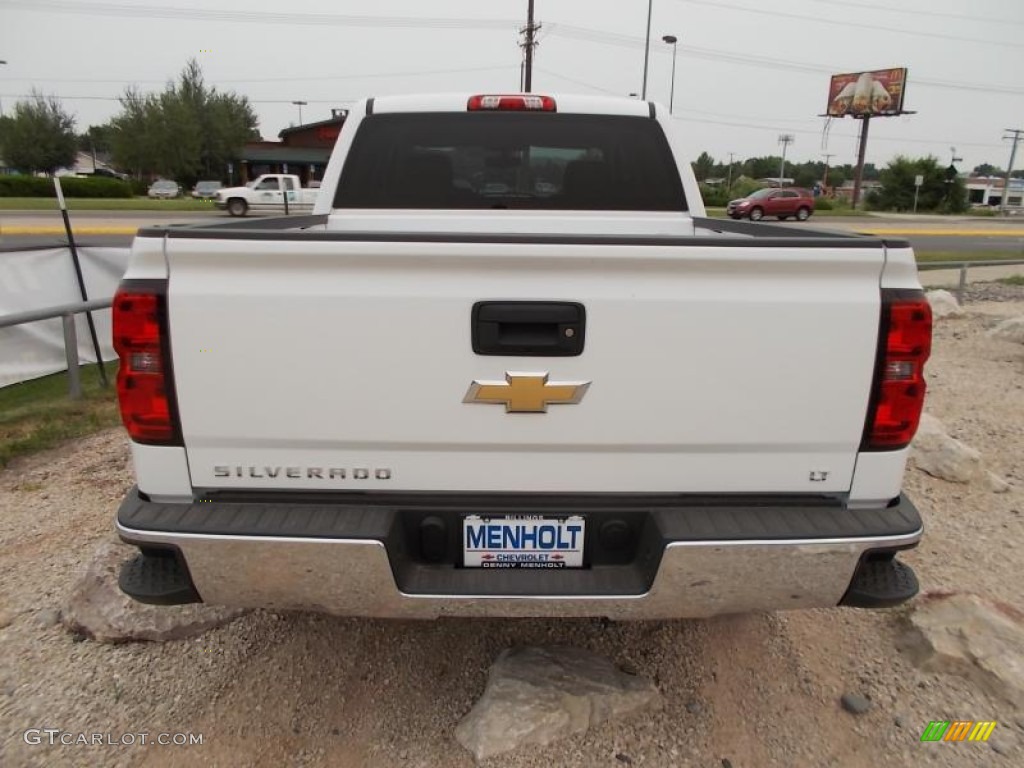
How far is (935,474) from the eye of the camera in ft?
14.8

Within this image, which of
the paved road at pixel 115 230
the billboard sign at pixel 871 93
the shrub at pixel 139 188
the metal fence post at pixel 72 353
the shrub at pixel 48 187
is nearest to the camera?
the metal fence post at pixel 72 353

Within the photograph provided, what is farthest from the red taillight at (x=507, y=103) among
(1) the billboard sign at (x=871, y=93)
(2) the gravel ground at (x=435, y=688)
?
(1) the billboard sign at (x=871, y=93)

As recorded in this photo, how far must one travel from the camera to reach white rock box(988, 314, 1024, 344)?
7.98 meters

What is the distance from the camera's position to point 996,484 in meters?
4.44

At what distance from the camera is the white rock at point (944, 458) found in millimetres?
4473

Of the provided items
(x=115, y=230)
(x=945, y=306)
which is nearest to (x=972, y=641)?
(x=945, y=306)

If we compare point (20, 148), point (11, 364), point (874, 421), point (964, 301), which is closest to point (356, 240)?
point (874, 421)

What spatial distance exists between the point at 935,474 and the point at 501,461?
3742mm

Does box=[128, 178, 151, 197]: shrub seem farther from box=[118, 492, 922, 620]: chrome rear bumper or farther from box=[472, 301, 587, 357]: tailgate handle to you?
box=[472, 301, 587, 357]: tailgate handle

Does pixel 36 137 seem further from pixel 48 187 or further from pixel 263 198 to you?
pixel 263 198

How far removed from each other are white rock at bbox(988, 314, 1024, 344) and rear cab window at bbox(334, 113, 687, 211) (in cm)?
629

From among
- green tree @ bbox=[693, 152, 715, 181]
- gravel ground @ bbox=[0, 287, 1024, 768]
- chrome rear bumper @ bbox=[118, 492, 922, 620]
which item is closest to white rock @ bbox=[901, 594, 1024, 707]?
gravel ground @ bbox=[0, 287, 1024, 768]

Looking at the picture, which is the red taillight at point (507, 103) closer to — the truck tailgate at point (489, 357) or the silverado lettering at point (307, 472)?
the truck tailgate at point (489, 357)

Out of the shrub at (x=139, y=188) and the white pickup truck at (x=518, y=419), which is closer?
the white pickup truck at (x=518, y=419)
